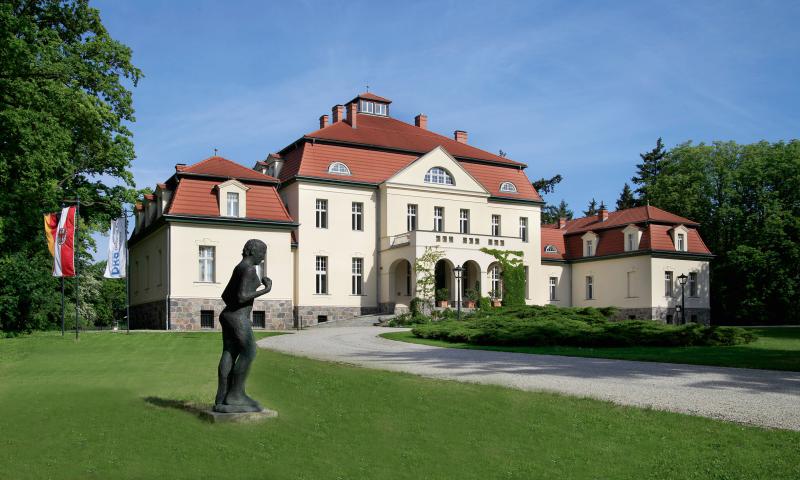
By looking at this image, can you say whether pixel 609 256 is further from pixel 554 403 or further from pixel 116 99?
pixel 554 403

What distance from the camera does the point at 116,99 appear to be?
28188 mm

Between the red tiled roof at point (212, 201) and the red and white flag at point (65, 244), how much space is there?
9.58m

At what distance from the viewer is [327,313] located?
3844 cm

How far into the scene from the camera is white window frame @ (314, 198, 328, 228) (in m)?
38.9

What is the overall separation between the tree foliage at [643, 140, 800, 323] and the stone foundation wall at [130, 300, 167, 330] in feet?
108

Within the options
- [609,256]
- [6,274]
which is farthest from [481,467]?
[609,256]

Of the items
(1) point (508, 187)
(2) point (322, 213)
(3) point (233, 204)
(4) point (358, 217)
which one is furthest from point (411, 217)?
(3) point (233, 204)

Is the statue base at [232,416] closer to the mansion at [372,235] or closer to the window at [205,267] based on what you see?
the mansion at [372,235]

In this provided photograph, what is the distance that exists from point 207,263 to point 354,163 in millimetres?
9798

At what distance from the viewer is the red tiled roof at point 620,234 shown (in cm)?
4500

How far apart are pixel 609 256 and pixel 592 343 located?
2583 cm

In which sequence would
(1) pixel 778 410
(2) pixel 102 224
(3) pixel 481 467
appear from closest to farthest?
(3) pixel 481 467
(1) pixel 778 410
(2) pixel 102 224

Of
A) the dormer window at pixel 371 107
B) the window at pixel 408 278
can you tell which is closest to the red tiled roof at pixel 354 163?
the window at pixel 408 278

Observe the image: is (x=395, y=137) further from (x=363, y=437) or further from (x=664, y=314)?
(x=363, y=437)
